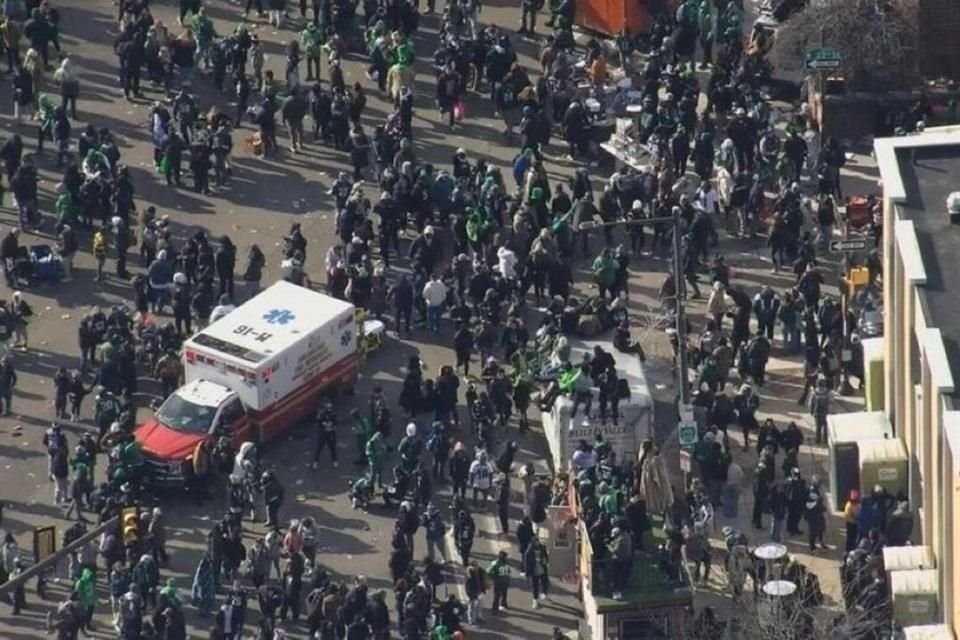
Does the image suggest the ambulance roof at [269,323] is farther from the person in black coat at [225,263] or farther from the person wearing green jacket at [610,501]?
the person wearing green jacket at [610,501]

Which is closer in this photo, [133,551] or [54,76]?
[133,551]

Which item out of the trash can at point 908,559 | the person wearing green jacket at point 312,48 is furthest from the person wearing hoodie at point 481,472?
the person wearing green jacket at point 312,48

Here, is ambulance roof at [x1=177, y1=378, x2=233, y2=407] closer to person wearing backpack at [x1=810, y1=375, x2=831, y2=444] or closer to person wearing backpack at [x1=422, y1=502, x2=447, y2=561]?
person wearing backpack at [x1=422, y1=502, x2=447, y2=561]

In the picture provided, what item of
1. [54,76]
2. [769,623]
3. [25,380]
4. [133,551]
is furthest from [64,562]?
[54,76]

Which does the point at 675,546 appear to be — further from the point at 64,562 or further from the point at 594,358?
the point at 64,562

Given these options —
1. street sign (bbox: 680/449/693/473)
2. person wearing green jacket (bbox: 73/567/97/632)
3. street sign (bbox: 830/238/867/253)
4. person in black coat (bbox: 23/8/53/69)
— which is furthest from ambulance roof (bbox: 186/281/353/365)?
person in black coat (bbox: 23/8/53/69)

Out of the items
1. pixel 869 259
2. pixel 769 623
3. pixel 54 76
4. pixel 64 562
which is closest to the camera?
pixel 769 623

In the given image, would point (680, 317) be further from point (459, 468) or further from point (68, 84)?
point (68, 84)
